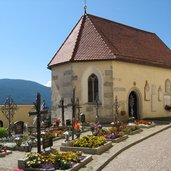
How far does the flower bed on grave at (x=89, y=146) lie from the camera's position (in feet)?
46.5

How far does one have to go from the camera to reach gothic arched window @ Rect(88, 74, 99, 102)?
2759 centimetres

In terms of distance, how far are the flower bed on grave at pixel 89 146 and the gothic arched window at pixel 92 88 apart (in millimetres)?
12011

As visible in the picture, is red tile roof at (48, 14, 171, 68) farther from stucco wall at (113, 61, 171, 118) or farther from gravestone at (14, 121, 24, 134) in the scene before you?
gravestone at (14, 121, 24, 134)

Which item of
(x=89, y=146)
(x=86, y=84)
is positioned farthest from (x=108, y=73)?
(x=89, y=146)

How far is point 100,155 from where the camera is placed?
1382 centimetres

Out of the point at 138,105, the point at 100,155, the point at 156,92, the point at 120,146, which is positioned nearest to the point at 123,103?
the point at 138,105

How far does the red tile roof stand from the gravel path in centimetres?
1167

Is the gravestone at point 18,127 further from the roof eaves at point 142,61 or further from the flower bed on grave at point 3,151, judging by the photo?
the roof eaves at point 142,61

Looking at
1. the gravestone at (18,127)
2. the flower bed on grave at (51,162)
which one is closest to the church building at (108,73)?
the gravestone at (18,127)

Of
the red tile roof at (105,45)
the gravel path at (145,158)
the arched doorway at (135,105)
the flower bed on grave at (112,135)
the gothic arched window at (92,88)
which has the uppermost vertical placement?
the red tile roof at (105,45)

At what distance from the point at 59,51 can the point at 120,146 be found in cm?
1693

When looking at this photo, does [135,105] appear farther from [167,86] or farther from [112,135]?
[112,135]

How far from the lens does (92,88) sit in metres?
27.8

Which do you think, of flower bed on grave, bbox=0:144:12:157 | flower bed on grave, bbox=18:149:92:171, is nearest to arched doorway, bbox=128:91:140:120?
flower bed on grave, bbox=0:144:12:157
